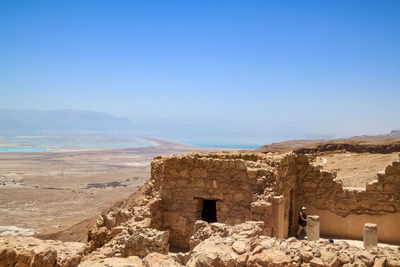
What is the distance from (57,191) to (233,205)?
33.1 meters

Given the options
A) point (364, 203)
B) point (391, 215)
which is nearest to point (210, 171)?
point (364, 203)

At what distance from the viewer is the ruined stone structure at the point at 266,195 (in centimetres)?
938

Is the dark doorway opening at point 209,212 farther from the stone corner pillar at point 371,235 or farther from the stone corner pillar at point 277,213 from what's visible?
the stone corner pillar at point 371,235

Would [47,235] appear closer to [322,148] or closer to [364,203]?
[364,203]

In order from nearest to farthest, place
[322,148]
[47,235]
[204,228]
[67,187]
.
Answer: [204,228] → [47,235] → [322,148] → [67,187]

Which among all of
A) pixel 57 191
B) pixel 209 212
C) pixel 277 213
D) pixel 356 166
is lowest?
pixel 57 191

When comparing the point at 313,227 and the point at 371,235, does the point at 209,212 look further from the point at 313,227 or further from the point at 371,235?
the point at 371,235

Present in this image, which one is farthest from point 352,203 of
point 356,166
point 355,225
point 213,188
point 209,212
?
point 356,166

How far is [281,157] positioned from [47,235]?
15339 mm

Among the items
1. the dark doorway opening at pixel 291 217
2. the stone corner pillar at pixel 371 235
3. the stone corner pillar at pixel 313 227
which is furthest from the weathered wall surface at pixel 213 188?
the stone corner pillar at pixel 371 235

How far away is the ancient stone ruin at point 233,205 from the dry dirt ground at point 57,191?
1030cm

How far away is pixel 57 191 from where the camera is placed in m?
38.0

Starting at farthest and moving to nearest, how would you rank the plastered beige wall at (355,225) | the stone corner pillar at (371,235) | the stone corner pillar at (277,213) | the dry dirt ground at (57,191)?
the dry dirt ground at (57,191) < the plastered beige wall at (355,225) < the stone corner pillar at (371,235) < the stone corner pillar at (277,213)

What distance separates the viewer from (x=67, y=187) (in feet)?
133
